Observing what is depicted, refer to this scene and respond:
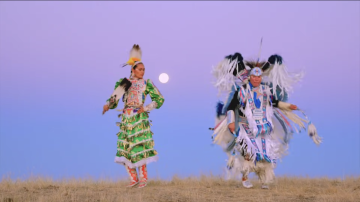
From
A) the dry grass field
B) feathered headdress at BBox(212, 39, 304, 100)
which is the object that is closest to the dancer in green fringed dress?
the dry grass field

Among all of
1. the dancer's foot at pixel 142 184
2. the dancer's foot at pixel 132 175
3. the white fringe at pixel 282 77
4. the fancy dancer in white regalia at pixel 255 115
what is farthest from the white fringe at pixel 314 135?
the dancer's foot at pixel 132 175

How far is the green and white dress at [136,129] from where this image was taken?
34.0 ft

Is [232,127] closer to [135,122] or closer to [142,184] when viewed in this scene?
[135,122]

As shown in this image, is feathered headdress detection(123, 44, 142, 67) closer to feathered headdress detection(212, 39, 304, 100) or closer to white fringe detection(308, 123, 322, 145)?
feathered headdress detection(212, 39, 304, 100)

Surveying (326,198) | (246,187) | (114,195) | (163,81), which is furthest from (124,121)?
(326,198)

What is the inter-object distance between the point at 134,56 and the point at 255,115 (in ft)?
8.31

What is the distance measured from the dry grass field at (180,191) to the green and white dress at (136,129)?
562 mm

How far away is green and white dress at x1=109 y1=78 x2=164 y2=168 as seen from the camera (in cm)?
1036

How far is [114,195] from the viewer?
900 cm

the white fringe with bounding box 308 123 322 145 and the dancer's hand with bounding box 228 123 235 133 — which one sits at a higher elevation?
the dancer's hand with bounding box 228 123 235 133

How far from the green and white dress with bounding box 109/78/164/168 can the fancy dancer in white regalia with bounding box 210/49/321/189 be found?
4.04ft

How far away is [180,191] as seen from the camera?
940 cm

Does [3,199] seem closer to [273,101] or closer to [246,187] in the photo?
[246,187]

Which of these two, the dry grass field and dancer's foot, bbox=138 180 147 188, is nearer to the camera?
the dry grass field
